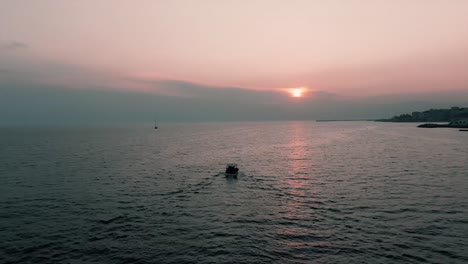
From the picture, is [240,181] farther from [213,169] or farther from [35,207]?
[35,207]

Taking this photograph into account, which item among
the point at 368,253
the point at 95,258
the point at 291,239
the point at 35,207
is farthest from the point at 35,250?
the point at 368,253

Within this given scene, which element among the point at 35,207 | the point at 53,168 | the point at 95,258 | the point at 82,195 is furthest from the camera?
the point at 53,168

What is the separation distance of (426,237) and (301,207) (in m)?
16.9

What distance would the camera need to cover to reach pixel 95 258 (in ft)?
96.8

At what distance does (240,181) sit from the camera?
68.0 m

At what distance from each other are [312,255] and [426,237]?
14206 mm

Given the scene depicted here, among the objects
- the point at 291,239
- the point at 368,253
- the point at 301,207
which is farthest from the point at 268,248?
the point at 301,207

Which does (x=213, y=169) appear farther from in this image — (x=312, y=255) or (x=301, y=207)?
(x=312, y=255)

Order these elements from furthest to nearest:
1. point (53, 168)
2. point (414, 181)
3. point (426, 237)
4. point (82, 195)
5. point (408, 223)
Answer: point (53, 168) → point (414, 181) → point (82, 195) → point (408, 223) → point (426, 237)

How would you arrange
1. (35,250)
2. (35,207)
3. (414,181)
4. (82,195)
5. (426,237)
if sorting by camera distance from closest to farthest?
(35,250), (426,237), (35,207), (82,195), (414,181)

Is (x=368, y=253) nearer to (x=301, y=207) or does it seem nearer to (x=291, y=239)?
(x=291, y=239)

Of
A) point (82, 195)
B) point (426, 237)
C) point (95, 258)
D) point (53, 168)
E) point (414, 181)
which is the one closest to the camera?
point (95, 258)

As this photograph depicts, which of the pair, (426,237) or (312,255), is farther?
(426,237)

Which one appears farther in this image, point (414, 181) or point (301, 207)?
point (414, 181)
